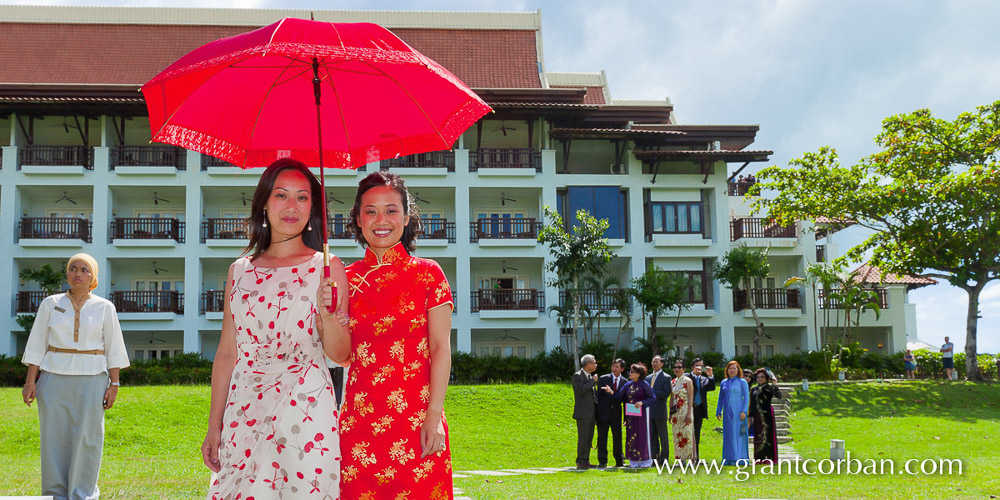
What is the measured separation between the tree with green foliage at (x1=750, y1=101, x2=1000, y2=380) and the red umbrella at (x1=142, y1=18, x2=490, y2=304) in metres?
27.6

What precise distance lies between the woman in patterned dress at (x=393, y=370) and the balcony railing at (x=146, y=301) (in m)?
31.2

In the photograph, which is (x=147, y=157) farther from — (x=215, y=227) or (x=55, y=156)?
(x=215, y=227)

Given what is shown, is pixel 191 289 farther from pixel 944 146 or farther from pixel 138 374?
pixel 944 146

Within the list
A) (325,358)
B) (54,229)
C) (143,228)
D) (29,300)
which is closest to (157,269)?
(143,228)

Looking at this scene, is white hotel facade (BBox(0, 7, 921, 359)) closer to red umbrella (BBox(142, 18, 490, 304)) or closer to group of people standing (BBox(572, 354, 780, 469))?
group of people standing (BBox(572, 354, 780, 469))

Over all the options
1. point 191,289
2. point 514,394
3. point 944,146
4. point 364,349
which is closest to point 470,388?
point 514,394

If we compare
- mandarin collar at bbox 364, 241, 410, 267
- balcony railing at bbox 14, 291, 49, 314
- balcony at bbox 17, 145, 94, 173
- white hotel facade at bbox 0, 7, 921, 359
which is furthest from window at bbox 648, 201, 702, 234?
mandarin collar at bbox 364, 241, 410, 267

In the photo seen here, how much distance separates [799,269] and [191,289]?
24931 mm

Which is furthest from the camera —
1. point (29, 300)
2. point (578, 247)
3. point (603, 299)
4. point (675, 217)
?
point (675, 217)

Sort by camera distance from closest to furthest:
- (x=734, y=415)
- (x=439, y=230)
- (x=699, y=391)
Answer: (x=734, y=415)
(x=699, y=391)
(x=439, y=230)

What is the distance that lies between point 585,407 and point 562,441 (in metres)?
5.13

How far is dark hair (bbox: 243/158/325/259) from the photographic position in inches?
169

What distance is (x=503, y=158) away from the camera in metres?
35.4

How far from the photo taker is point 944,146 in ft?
98.2
